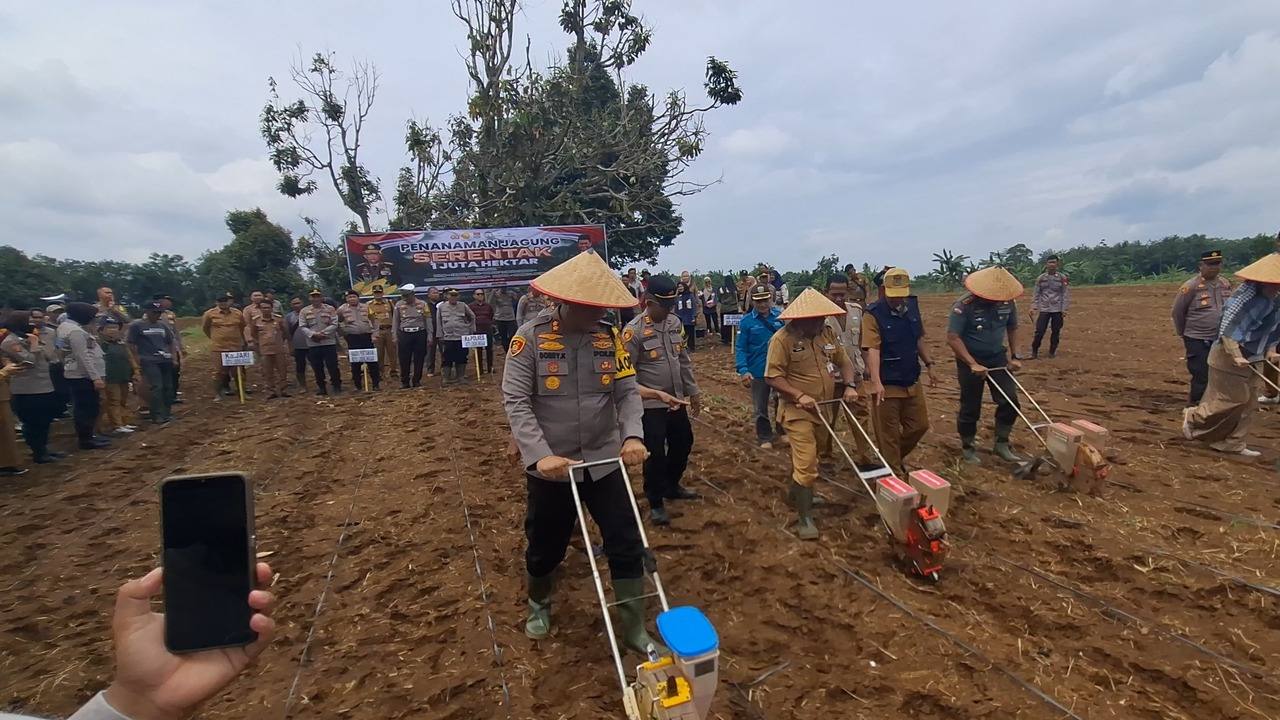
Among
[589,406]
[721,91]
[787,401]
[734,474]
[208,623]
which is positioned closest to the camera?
[208,623]

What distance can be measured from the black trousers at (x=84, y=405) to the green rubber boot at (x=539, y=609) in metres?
7.83

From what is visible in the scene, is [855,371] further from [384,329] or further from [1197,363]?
[384,329]

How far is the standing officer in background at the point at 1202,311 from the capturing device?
6.59 metres

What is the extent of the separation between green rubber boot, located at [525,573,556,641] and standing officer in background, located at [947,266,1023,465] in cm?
415

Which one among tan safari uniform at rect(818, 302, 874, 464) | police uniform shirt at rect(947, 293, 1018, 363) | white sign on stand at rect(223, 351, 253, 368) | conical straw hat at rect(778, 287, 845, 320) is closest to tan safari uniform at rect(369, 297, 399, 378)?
white sign on stand at rect(223, 351, 253, 368)

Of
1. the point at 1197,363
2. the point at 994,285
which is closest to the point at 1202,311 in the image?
the point at 1197,363

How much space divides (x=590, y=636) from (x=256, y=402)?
32.4ft

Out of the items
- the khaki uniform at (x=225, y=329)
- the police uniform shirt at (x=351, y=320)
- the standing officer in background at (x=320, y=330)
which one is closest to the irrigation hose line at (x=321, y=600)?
the standing officer in background at (x=320, y=330)

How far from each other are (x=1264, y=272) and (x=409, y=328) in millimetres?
11322

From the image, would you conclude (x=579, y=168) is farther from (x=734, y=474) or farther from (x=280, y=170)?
(x=734, y=474)

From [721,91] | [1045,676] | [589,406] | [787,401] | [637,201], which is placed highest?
[721,91]

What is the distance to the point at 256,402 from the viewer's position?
10.8m

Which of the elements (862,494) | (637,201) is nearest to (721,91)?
(637,201)

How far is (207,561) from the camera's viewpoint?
1.36 meters
